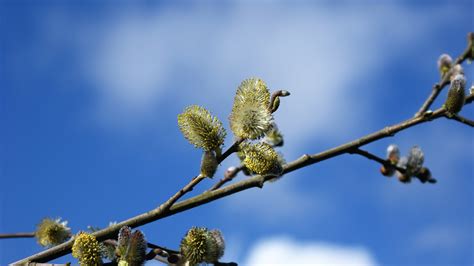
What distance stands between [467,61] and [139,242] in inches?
83.6

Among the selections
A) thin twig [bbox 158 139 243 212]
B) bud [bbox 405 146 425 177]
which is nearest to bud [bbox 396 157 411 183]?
bud [bbox 405 146 425 177]

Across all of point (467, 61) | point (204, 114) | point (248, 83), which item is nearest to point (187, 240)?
point (204, 114)

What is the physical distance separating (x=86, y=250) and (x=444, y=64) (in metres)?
2.10

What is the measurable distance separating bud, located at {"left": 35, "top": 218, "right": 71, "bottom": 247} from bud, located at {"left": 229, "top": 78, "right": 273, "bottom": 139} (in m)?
1.06

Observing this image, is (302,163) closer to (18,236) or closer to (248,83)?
(248,83)

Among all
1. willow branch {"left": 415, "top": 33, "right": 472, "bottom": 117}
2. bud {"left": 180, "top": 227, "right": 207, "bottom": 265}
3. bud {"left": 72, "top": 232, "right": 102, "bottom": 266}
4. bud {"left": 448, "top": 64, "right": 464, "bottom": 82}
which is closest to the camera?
bud {"left": 72, "top": 232, "right": 102, "bottom": 266}

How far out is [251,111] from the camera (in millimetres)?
1403

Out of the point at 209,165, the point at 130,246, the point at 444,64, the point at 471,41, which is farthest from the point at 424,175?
the point at 130,246

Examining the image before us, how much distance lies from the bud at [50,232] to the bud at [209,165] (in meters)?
1.00

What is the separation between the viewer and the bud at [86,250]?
4.50 ft

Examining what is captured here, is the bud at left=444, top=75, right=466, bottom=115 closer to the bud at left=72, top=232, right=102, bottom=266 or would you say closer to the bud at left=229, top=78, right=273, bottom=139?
the bud at left=229, top=78, right=273, bottom=139

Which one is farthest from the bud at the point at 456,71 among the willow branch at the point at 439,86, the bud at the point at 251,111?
the bud at the point at 251,111

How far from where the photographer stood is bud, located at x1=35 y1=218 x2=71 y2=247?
2.12 metres

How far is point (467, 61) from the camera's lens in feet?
9.25
